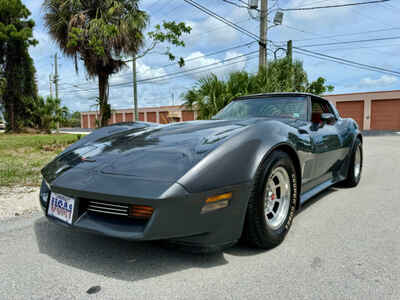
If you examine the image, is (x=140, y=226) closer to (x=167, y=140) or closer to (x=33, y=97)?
(x=167, y=140)

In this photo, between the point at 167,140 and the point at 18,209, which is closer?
the point at 167,140

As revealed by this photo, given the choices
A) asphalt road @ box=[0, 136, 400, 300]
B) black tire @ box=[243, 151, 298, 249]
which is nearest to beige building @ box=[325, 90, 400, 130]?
asphalt road @ box=[0, 136, 400, 300]

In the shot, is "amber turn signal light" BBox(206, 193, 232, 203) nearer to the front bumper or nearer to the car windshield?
the front bumper

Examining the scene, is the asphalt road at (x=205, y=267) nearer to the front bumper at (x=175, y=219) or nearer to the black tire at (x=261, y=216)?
the black tire at (x=261, y=216)

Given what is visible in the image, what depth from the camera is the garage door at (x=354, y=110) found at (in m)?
25.6

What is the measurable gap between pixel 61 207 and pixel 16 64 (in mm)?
17585

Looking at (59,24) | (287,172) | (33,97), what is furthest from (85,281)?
(33,97)

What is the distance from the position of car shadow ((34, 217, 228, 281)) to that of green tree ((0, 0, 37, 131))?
1638cm

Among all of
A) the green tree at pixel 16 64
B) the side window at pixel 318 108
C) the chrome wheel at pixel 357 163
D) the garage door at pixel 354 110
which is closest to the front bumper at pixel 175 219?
the side window at pixel 318 108

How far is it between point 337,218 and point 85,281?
223 centimetres

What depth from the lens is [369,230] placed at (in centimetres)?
250

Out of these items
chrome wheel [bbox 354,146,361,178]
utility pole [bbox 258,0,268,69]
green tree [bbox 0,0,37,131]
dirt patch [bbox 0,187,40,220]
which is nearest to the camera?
dirt patch [bbox 0,187,40,220]

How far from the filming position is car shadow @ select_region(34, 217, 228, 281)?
1803mm

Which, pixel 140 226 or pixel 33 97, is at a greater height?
pixel 33 97
